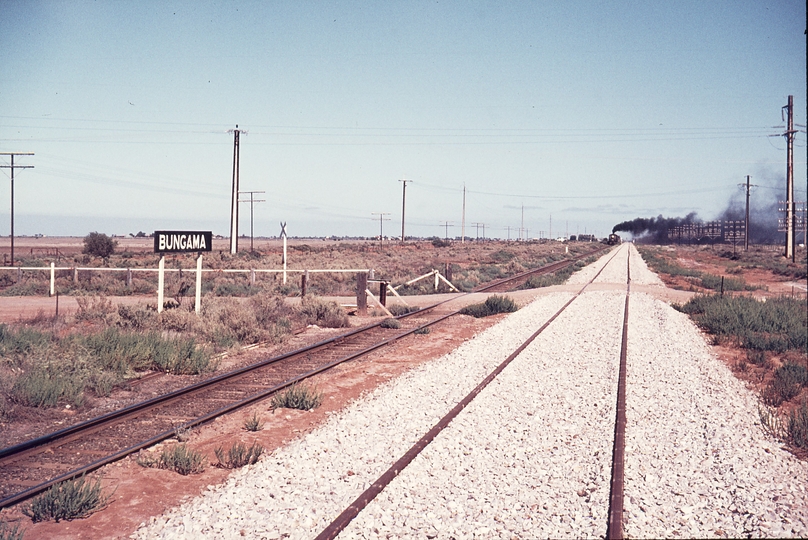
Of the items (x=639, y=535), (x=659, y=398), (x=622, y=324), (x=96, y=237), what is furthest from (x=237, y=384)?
(x=96, y=237)

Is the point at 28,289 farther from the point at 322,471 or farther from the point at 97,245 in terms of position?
the point at 97,245

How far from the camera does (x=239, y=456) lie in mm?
7410

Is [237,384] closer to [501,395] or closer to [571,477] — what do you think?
[501,395]

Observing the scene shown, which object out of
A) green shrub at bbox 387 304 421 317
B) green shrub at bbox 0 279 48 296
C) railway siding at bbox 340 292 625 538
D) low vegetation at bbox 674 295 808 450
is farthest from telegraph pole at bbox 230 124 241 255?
railway siding at bbox 340 292 625 538

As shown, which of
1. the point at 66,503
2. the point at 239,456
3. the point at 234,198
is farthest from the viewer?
the point at 234,198

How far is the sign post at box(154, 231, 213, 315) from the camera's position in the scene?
1817cm

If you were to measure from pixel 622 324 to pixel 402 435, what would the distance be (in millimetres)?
12728

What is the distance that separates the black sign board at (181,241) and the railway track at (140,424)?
20.3 ft

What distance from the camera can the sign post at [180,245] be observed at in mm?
18172

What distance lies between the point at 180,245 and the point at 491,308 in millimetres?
11082

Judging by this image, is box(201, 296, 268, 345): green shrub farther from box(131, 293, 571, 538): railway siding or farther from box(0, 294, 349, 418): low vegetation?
box(131, 293, 571, 538): railway siding

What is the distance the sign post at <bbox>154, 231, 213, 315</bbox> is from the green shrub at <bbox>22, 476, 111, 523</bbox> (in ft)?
39.5

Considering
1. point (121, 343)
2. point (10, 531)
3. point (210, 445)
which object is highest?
point (121, 343)

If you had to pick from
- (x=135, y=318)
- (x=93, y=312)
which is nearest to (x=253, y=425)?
(x=135, y=318)
